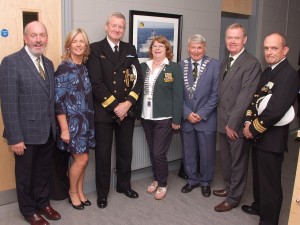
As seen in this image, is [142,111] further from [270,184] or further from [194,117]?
[270,184]

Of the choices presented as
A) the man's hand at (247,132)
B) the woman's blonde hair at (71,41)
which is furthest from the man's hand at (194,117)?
the woman's blonde hair at (71,41)

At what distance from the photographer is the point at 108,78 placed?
9.25ft

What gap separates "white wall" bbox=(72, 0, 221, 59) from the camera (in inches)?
118

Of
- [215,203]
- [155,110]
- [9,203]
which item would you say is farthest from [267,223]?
[9,203]

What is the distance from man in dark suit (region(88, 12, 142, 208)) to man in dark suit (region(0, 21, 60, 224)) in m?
0.42

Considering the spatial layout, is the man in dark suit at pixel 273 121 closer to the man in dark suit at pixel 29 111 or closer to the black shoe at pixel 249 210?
the black shoe at pixel 249 210

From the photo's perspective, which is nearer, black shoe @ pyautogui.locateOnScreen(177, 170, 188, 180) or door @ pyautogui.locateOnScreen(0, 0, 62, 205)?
door @ pyautogui.locateOnScreen(0, 0, 62, 205)

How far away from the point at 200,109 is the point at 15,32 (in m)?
1.80

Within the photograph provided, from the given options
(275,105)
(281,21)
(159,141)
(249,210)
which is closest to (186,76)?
(159,141)

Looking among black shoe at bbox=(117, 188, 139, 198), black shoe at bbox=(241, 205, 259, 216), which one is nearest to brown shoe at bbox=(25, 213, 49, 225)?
black shoe at bbox=(117, 188, 139, 198)

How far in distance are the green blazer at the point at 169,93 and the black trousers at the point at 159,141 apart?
0.09 meters

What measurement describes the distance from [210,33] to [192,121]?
1513 millimetres

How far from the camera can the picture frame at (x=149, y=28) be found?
3365 millimetres

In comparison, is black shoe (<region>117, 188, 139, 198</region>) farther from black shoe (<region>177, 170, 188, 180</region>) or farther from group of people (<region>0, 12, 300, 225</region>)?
black shoe (<region>177, 170, 188, 180</region>)
